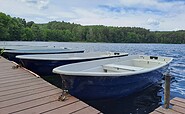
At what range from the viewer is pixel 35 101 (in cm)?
313

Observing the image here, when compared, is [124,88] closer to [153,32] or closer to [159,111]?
[159,111]

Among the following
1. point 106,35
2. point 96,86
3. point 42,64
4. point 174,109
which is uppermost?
point 106,35

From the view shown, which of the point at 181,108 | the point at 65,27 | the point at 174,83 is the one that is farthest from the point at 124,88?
the point at 65,27

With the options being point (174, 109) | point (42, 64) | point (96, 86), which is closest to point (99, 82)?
point (96, 86)

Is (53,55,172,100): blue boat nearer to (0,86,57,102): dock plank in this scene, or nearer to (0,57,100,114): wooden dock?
(0,57,100,114): wooden dock

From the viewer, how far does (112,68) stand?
5.52 metres

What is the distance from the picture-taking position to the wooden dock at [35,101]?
276 centimetres

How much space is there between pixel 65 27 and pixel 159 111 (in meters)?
75.8

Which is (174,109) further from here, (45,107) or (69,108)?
(45,107)

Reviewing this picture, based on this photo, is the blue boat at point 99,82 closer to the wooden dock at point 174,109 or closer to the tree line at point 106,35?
Answer: the wooden dock at point 174,109

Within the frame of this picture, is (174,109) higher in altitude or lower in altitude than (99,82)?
lower

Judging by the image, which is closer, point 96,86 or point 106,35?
point 96,86

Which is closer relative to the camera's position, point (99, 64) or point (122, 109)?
point (122, 109)

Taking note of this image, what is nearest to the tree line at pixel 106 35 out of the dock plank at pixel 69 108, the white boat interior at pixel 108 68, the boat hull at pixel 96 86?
the white boat interior at pixel 108 68
